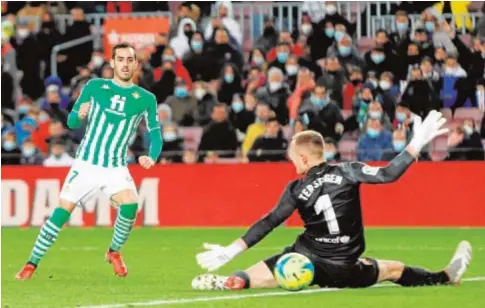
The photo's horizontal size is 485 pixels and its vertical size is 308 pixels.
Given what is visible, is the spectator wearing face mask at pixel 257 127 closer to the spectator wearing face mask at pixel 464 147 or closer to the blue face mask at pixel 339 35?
the blue face mask at pixel 339 35

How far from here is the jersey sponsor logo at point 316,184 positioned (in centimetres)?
1199

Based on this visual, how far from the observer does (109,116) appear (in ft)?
46.4

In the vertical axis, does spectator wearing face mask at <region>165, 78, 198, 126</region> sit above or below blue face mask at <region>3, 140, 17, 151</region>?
above

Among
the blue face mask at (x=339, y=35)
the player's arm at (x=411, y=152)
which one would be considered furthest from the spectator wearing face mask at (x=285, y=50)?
the player's arm at (x=411, y=152)

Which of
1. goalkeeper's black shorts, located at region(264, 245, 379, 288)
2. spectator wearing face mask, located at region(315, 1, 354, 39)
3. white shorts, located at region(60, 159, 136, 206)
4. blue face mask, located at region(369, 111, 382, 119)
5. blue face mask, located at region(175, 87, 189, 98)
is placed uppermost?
spectator wearing face mask, located at region(315, 1, 354, 39)

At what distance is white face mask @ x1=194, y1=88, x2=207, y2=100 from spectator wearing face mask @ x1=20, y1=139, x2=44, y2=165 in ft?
9.39

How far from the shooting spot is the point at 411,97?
80.5 ft

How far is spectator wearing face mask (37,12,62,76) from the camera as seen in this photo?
28.8 metres

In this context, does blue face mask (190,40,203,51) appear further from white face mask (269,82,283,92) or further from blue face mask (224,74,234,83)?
white face mask (269,82,283,92)

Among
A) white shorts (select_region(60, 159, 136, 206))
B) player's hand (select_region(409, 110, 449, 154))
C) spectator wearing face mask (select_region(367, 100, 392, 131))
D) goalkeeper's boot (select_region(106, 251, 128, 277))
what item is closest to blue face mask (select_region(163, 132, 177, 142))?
spectator wearing face mask (select_region(367, 100, 392, 131))

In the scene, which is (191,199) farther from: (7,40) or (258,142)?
(7,40)

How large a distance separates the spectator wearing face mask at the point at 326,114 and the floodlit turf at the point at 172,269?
244cm

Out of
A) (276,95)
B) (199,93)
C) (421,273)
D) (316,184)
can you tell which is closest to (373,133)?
(276,95)

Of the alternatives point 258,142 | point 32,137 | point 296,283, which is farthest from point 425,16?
point 296,283
